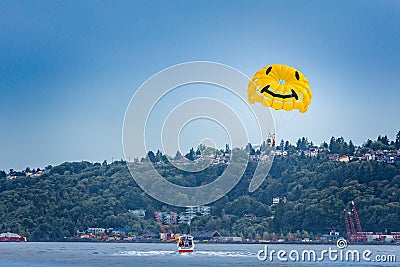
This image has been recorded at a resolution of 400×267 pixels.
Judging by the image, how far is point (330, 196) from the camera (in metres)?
105

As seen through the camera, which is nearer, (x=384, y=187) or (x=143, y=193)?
(x=384, y=187)

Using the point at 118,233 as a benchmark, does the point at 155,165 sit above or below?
above

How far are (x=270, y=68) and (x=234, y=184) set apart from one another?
272 ft

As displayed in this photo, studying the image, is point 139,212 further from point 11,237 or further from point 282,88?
point 282,88

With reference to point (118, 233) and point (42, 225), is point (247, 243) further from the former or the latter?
point (42, 225)

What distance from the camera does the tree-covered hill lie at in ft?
343

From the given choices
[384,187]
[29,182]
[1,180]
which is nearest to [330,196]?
[384,187]

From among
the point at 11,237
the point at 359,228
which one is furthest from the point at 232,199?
the point at 11,237

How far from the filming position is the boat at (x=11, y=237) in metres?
125

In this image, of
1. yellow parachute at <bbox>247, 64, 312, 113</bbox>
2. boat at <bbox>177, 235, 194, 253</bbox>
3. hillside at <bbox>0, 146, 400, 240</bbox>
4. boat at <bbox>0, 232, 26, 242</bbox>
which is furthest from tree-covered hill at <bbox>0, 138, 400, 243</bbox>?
yellow parachute at <bbox>247, 64, 312, 113</bbox>

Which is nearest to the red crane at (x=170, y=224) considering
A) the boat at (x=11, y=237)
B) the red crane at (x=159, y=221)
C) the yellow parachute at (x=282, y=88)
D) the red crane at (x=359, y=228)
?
the red crane at (x=159, y=221)

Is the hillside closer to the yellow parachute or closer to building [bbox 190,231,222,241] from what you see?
building [bbox 190,231,222,241]

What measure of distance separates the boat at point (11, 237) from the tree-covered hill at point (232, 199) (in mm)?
1399

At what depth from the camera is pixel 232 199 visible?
118562 mm
